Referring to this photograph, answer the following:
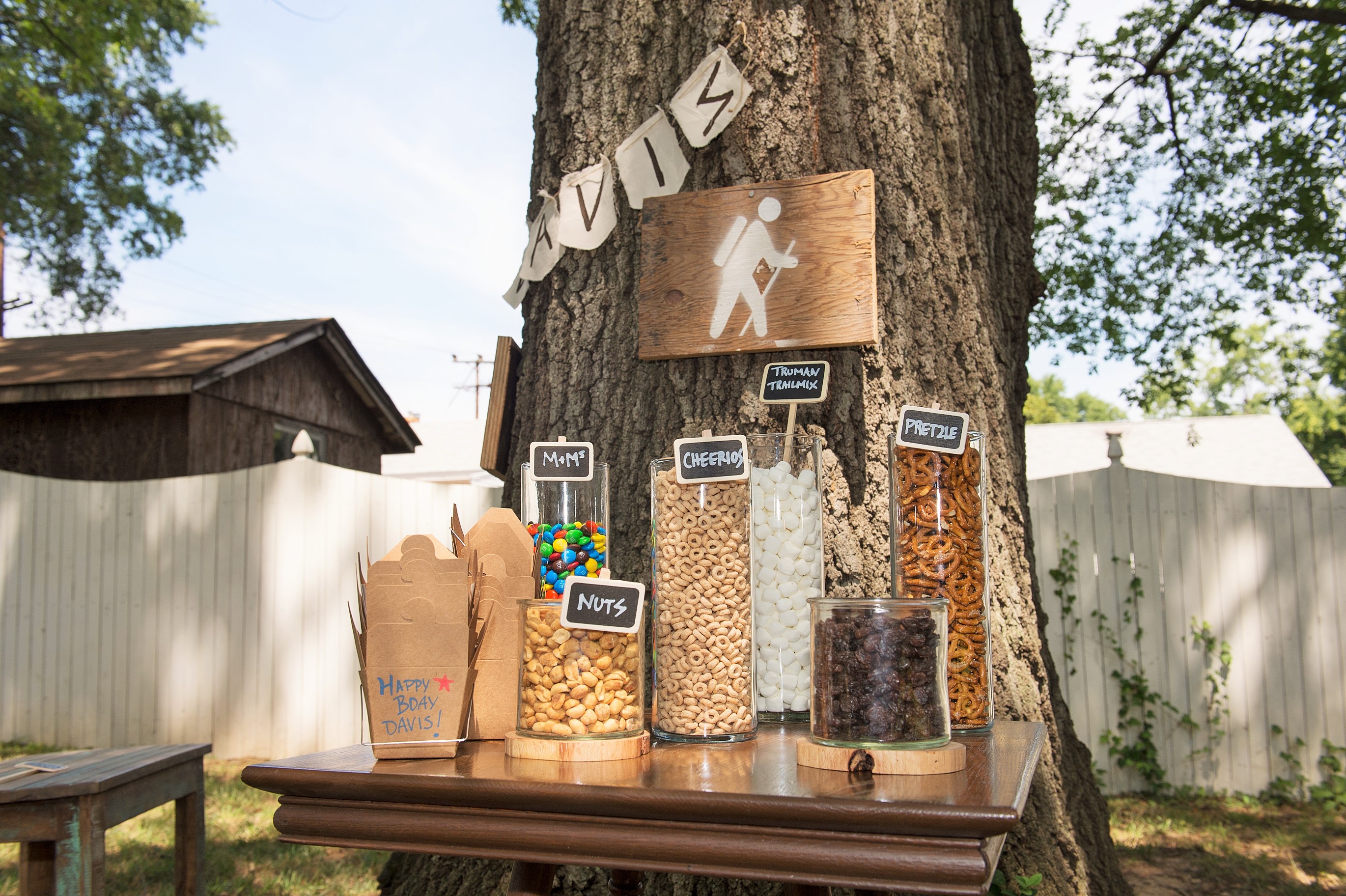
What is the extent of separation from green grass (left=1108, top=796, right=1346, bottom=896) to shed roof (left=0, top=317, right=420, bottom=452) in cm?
679

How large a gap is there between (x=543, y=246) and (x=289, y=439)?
788 cm

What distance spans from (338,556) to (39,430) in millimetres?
4578

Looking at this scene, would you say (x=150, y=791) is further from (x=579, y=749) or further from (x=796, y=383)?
(x=796, y=383)

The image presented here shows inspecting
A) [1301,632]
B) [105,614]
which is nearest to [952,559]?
[1301,632]

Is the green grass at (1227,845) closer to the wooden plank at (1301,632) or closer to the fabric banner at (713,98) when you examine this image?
A: the wooden plank at (1301,632)

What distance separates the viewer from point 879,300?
1.47 metres

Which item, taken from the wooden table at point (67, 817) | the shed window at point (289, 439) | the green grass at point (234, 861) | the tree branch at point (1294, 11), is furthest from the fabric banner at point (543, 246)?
the shed window at point (289, 439)

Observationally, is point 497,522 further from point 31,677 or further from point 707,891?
point 31,677

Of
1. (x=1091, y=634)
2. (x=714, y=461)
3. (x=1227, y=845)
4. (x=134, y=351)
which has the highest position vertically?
(x=134, y=351)

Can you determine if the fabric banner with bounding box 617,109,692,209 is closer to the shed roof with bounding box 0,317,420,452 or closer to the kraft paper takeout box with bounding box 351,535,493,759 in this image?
the kraft paper takeout box with bounding box 351,535,493,759

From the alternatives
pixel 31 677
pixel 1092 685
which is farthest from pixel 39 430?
pixel 1092 685

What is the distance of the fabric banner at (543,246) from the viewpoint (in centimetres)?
162

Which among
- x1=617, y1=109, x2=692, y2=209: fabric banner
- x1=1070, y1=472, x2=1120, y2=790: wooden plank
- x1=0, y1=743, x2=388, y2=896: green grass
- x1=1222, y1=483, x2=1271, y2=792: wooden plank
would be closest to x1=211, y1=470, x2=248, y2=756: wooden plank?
x1=0, y1=743, x2=388, y2=896: green grass

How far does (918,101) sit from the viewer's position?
1577 millimetres
